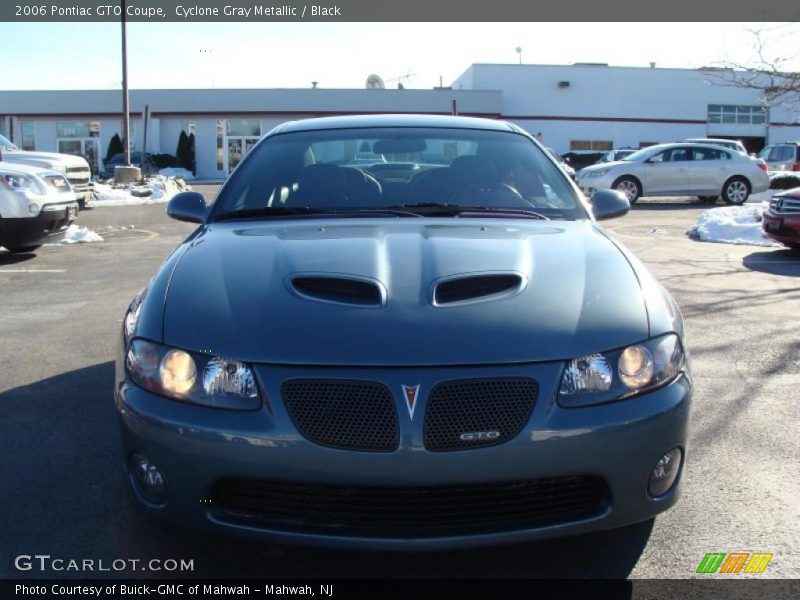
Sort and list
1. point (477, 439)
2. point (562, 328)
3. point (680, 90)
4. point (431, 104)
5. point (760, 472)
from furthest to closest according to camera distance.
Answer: point (680, 90), point (431, 104), point (760, 472), point (562, 328), point (477, 439)

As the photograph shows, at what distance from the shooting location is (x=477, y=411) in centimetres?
241

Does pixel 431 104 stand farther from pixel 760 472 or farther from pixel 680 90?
pixel 760 472

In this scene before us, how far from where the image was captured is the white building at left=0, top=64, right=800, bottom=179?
146ft

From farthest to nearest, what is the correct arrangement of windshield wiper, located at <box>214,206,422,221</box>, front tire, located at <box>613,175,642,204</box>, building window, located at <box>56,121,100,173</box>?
building window, located at <box>56,121,100,173</box> → front tire, located at <box>613,175,642,204</box> → windshield wiper, located at <box>214,206,422,221</box>

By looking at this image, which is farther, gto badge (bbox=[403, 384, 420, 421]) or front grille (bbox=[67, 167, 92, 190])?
front grille (bbox=[67, 167, 92, 190])

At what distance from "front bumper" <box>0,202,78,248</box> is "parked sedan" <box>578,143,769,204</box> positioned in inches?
542

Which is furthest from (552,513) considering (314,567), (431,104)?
(431,104)

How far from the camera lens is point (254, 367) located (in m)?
2.48

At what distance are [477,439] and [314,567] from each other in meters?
0.80

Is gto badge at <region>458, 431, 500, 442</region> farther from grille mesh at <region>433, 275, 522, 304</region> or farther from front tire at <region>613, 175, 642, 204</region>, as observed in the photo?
front tire at <region>613, 175, 642, 204</region>

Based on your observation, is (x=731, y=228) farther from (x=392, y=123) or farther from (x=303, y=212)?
(x=303, y=212)

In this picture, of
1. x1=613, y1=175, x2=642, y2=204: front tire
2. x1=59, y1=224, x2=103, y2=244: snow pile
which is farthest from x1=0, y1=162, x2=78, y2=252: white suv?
x1=613, y1=175, x2=642, y2=204: front tire

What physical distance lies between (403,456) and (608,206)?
2.27 meters

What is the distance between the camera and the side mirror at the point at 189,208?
4.00 meters
